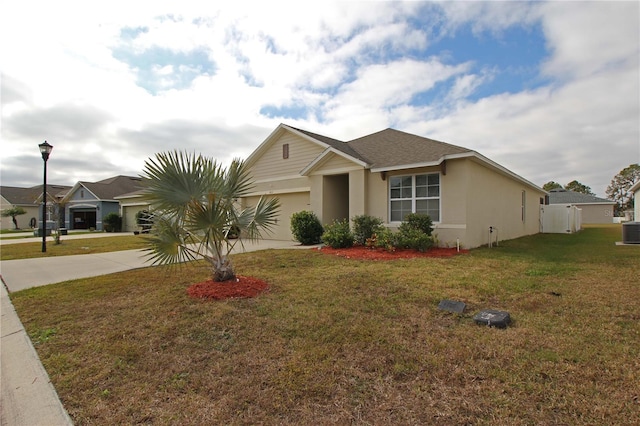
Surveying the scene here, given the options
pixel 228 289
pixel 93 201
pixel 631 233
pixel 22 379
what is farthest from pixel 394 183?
pixel 93 201

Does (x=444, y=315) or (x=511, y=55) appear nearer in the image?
(x=444, y=315)

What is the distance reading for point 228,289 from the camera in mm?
5688

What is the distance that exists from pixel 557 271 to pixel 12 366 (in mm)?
9518

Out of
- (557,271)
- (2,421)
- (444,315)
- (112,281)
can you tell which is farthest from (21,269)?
(557,271)

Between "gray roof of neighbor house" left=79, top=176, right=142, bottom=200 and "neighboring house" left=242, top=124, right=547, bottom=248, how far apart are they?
20.7 m

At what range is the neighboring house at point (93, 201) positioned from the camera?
3042 cm

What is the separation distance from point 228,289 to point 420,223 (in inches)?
282

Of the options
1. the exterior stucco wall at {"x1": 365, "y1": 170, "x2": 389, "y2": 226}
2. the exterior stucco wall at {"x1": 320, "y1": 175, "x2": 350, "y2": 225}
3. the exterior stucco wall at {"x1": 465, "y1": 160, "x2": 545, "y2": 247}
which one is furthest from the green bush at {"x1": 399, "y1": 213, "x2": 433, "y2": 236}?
the exterior stucco wall at {"x1": 320, "y1": 175, "x2": 350, "y2": 225}

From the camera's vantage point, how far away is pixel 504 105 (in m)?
14.4

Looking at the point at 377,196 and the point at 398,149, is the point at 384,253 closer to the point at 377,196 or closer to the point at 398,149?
the point at 377,196

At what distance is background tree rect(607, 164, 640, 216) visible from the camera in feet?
190

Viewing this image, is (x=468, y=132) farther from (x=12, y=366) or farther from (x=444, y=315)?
(x=12, y=366)

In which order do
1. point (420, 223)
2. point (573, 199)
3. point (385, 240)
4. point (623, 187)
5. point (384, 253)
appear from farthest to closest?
point (623, 187)
point (573, 199)
point (420, 223)
point (385, 240)
point (384, 253)

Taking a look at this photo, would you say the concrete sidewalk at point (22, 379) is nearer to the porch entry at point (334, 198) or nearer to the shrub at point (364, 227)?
the shrub at point (364, 227)
